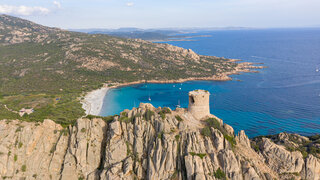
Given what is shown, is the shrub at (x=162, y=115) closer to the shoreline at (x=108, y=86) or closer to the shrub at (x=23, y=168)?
the shrub at (x=23, y=168)

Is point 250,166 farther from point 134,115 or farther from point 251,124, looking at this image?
point 251,124

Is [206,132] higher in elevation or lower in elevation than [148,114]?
lower

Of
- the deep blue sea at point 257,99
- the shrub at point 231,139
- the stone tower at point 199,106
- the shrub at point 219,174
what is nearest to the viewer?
the shrub at point 219,174

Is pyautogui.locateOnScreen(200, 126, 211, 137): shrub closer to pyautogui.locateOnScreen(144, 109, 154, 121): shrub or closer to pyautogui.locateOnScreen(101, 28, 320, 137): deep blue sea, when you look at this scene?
pyautogui.locateOnScreen(144, 109, 154, 121): shrub

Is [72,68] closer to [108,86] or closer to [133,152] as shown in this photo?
[108,86]

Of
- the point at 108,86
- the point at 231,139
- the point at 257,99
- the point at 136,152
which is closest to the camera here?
the point at 136,152

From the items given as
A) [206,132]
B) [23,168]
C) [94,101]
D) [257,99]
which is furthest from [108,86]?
[206,132]

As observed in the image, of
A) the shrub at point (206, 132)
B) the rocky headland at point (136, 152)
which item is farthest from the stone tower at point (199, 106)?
the shrub at point (206, 132)
